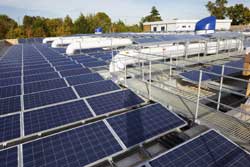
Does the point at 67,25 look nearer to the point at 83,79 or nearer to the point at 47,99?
the point at 83,79

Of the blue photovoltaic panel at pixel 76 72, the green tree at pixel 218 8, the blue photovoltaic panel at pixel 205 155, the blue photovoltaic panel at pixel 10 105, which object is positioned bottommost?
the blue photovoltaic panel at pixel 205 155

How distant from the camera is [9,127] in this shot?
4605 mm

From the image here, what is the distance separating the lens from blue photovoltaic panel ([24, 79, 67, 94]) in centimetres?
756

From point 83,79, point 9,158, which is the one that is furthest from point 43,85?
point 9,158

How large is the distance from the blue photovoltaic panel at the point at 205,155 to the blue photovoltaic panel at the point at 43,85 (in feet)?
18.8

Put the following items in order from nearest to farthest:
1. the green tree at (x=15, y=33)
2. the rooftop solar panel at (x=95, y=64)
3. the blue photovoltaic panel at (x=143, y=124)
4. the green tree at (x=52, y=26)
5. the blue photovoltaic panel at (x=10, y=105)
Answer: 1. the blue photovoltaic panel at (x=143, y=124)
2. the blue photovoltaic panel at (x=10, y=105)
3. the rooftop solar panel at (x=95, y=64)
4. the green tree at (x=15, y=33)
5. the green tree at (x=52, y=26)

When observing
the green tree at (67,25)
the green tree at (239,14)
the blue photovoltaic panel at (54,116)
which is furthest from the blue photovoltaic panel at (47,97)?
the green tree at (239,14)

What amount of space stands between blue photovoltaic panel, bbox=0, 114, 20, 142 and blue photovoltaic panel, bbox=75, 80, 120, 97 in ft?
7.54

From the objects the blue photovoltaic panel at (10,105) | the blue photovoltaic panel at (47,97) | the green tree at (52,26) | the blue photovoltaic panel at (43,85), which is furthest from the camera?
the green tree at (52,26)

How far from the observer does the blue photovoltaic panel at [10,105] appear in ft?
18.2

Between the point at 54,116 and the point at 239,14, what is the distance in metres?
68.8

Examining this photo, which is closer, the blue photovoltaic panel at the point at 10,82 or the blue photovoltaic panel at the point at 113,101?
the blue photovoltaic panel at the point at 113,101

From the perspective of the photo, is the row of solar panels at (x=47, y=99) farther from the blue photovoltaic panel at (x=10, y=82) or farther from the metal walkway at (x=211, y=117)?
the metal walkway at (x=211, y=117)

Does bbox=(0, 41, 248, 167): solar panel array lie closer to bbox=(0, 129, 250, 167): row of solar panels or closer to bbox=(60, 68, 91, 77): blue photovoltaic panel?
bbox=(0, 129, 250, 167): row of solar panels
